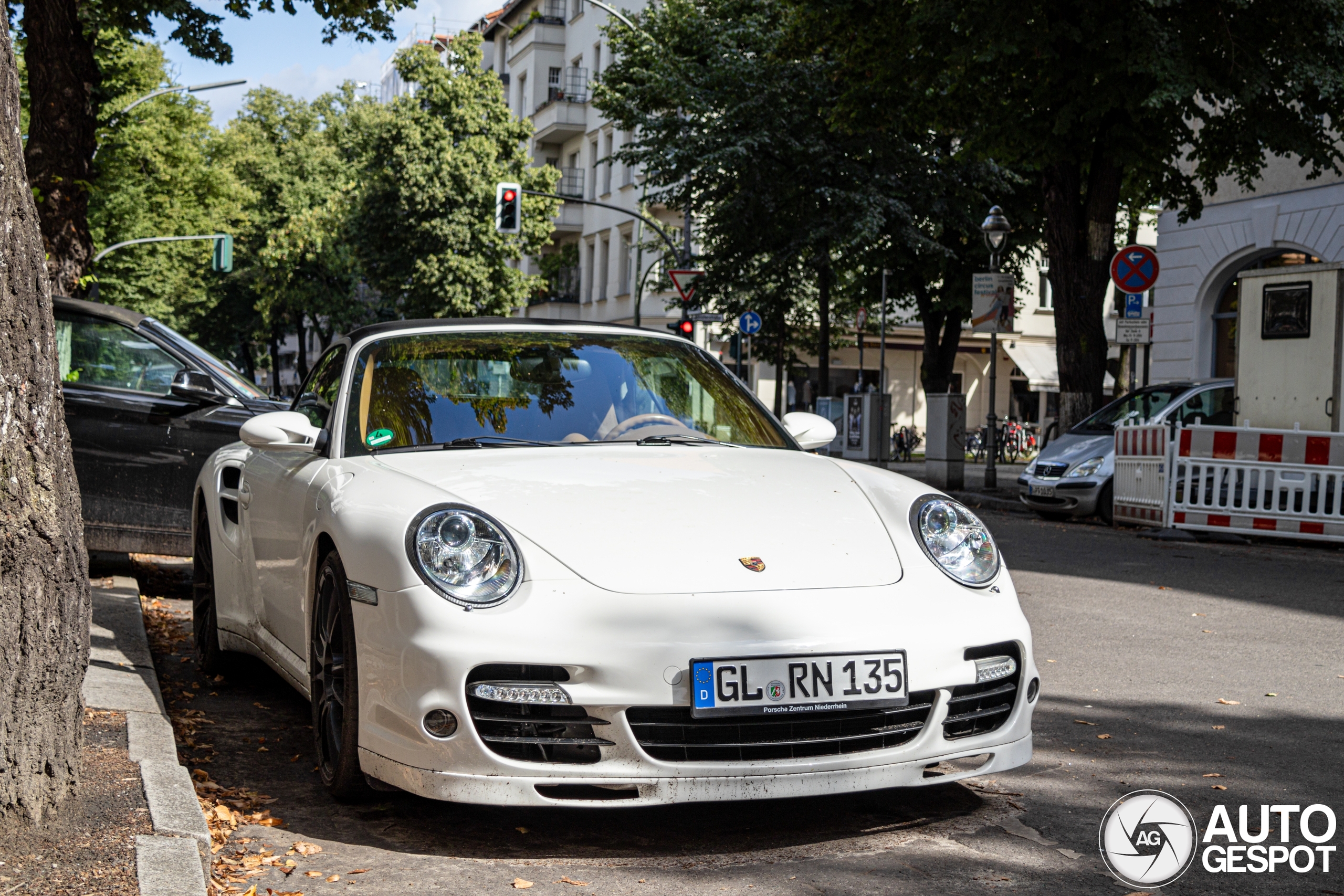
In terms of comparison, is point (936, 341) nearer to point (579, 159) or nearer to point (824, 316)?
point (824, 316)

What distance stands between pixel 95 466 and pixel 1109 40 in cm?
1264

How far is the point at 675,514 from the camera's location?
3961 mm

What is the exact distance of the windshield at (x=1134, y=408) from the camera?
16484mm

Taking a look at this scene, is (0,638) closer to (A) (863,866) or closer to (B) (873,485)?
(A) (863,866)

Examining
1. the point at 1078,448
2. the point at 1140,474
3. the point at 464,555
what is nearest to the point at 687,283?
the point at 1078,448

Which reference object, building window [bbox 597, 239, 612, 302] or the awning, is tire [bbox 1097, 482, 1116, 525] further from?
building window [bbox 597, 239, 612, 302]

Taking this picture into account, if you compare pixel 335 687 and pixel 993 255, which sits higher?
pixel 993 255

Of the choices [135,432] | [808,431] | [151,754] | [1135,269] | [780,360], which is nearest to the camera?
[151,754]

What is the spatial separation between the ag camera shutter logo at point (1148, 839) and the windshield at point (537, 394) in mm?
1607

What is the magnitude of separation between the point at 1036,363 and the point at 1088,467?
36.5 meters

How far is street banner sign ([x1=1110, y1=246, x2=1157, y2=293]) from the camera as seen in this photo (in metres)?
17.2

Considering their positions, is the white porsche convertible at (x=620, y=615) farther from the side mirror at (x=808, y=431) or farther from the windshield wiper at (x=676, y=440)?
the side mirror at (x=808, y=431)

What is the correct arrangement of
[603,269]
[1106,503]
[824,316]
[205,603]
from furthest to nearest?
[603,269] < [824,316] < [1106,503] < [205,603]

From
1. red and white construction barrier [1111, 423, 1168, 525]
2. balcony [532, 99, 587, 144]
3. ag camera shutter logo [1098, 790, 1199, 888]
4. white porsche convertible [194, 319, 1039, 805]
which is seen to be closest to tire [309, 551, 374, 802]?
white porsche convertible [194, 319, 1039, 805]
